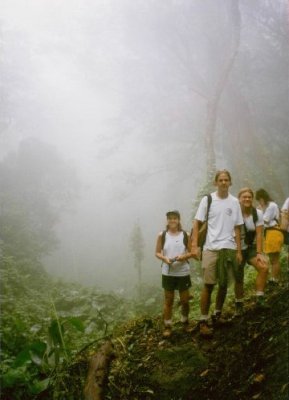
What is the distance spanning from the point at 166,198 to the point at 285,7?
27.4ft

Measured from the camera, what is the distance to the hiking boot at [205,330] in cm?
341

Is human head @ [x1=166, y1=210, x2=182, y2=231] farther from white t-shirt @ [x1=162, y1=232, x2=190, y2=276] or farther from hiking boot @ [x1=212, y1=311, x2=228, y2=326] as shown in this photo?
hiking boot @ [x1=212, y1=311, x2=228, y2=326]

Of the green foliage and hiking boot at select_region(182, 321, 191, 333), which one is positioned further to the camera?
hiking boot at select_region(182, 321, 191, 333)

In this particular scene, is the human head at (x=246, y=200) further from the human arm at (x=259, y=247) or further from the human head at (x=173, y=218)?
the human head at (x=173, y=218)

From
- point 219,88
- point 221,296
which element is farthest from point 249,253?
point 219,88

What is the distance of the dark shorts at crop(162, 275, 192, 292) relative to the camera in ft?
12.9

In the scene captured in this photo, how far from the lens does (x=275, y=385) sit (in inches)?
85.2

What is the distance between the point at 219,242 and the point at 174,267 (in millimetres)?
636

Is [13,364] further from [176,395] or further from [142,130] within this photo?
[142,130]

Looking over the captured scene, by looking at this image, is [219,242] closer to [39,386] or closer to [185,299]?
[185,299]

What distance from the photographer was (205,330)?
3.44m

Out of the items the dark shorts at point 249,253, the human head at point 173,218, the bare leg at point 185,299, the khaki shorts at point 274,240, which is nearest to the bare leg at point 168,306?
the bare leg at point 185,299

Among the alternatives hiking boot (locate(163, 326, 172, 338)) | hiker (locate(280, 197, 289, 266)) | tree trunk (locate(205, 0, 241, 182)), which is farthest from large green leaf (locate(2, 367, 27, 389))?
tree trunk (locate(205, 0, 241, 182))

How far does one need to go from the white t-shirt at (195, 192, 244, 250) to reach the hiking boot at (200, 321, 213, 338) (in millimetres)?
711
